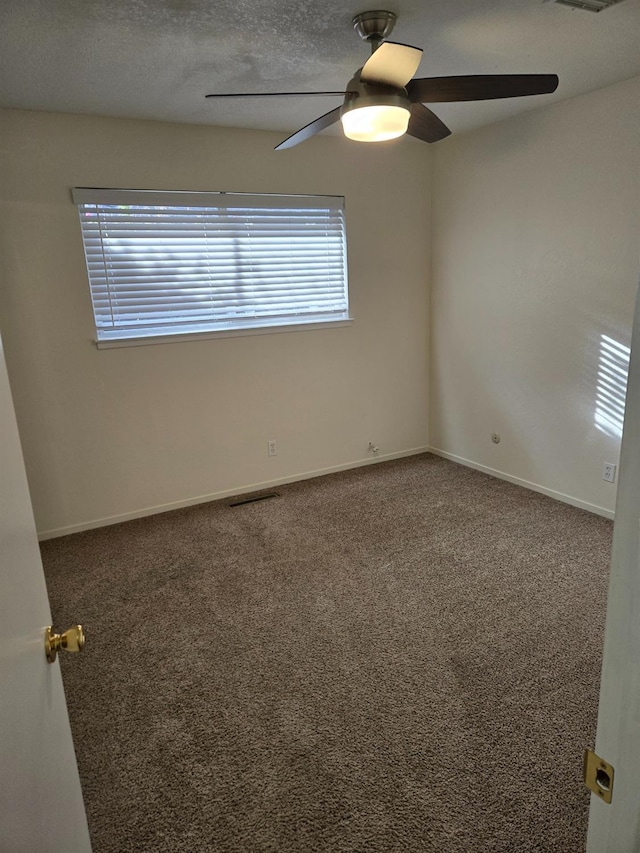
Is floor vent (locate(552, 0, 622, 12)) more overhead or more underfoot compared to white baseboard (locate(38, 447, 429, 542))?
more overhead

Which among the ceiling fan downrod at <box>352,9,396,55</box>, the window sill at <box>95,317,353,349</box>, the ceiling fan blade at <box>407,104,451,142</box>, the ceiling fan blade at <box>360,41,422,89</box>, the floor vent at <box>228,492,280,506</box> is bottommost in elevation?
the floor vent at <box>228,492,280,506</box>

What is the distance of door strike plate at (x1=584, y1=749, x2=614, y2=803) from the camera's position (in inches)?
25.5

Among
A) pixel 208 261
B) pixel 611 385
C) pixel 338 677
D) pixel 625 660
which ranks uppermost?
pixel 208 261

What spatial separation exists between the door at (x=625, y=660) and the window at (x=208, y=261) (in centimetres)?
324

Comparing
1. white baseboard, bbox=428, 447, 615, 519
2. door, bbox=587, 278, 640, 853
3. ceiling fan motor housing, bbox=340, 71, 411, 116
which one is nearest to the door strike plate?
door, bbox=587, 278, 640, 853

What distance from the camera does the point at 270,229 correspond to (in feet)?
12.1

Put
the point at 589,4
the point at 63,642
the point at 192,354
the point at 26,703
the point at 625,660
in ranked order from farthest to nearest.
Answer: the point at 192,354, the point at 589,4, the point at 63,642, the point at 26,703, the point at 625,660

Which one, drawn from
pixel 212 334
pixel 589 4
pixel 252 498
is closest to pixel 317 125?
pixel 589 4

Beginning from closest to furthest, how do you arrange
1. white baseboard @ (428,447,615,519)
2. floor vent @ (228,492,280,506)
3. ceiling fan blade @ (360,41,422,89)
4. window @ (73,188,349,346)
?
ceiling fan blade @ (360,41,422,89), window @ (73,188,349,346), white baseboard @ (428,447,615,519), floor vent @ (228,492,280,506)

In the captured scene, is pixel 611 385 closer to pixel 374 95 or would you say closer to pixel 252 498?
pixel 374 95

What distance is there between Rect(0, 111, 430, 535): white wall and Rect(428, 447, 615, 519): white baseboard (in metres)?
0.34

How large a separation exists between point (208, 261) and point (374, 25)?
186cm

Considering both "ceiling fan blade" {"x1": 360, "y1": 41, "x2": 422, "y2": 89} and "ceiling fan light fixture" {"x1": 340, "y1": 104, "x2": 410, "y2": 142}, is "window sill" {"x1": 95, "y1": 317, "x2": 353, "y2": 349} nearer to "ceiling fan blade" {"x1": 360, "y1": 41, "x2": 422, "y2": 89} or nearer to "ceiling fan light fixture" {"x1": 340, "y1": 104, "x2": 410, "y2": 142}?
"ceiling fan light fixture" {"x1": 340, "y1": 104, "x2": 410, "y2": 142}

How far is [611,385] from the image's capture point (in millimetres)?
3125
